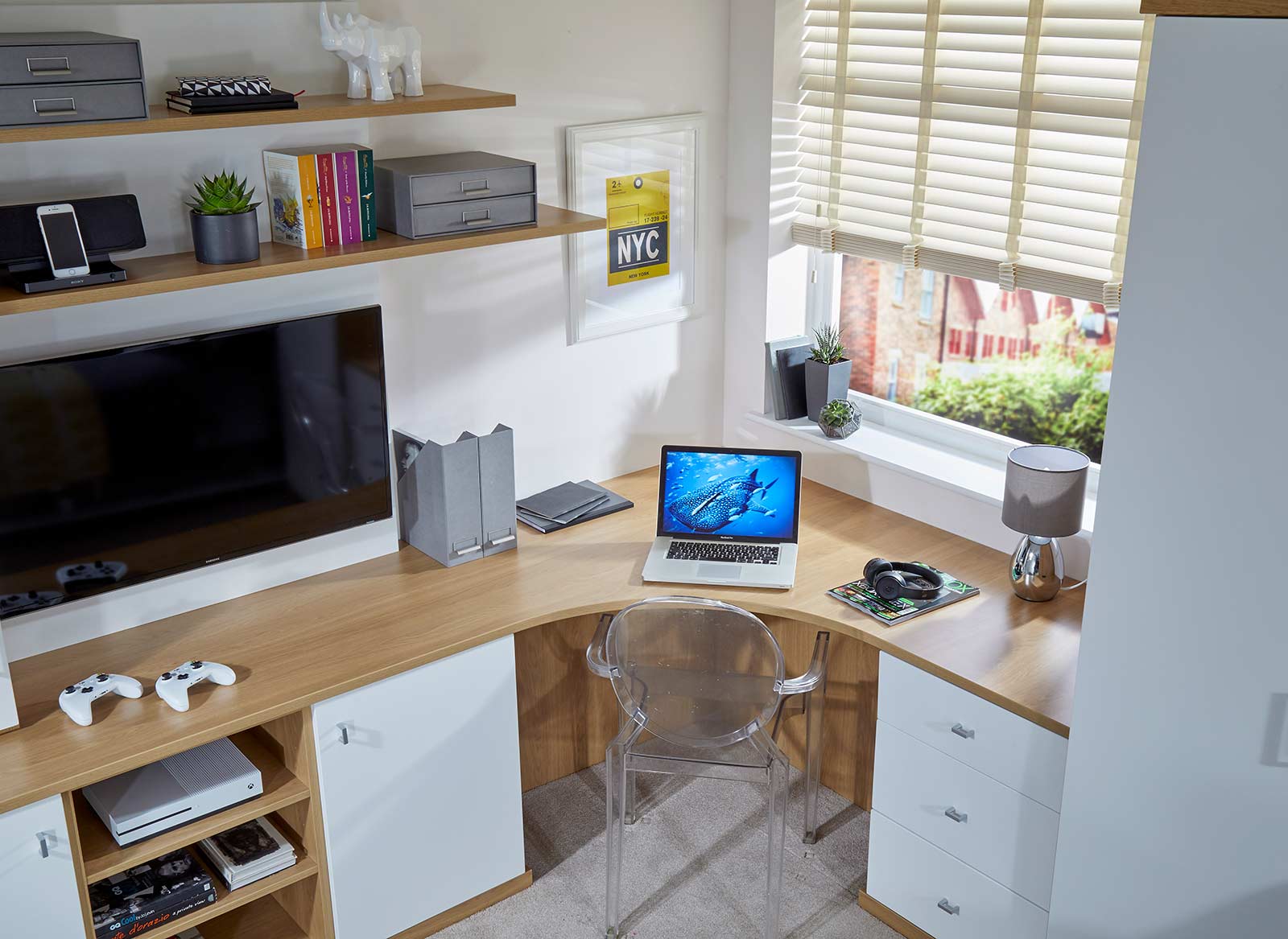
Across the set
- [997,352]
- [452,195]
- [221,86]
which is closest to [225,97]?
[221,86]

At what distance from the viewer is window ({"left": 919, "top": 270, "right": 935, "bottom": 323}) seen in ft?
21.2

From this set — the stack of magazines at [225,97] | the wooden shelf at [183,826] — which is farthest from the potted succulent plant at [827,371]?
the wooden shelf at [183,826]

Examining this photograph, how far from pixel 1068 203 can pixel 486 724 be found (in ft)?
5.81

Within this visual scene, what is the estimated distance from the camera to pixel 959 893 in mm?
2545

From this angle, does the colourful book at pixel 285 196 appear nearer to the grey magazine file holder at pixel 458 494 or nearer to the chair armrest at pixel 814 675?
the grey magazine file holder at pixel 458 494

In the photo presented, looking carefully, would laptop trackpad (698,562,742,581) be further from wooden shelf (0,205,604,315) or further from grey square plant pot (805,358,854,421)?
wooden shelf (0,205,604,315)

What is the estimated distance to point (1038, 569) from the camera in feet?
8.87

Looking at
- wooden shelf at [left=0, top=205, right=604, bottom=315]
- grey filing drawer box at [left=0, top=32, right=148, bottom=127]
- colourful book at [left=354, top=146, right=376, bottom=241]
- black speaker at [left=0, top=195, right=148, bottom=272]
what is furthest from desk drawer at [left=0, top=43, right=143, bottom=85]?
colourful book at [left=354, top=146, right=376, bottom=241]

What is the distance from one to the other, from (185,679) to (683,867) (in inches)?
50.9

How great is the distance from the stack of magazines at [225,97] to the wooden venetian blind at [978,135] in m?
1.50

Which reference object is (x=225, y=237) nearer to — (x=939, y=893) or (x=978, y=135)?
(x=978, y=135)

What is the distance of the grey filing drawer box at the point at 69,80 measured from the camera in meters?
2.03

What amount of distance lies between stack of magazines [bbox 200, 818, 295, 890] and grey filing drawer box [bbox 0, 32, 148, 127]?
4.67 ft

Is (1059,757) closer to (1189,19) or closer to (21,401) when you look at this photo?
(1189,19)
